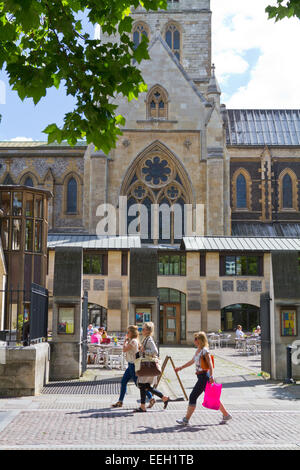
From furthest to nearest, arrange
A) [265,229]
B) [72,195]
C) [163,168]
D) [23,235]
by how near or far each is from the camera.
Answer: [72,195] < [265,229] < [163,168] < [23,235]

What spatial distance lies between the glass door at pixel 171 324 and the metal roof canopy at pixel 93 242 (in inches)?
153

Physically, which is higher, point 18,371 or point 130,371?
point 130,371

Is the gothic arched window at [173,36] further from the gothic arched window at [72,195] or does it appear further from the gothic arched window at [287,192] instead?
the gothic arched window at [72,195]

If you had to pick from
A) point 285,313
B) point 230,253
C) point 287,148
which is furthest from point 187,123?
point 285,313

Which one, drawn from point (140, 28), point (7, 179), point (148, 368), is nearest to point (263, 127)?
point (140, 28)

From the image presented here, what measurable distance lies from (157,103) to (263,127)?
34.9 ft

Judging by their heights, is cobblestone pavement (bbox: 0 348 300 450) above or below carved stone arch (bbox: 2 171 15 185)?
below

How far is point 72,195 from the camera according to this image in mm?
43594

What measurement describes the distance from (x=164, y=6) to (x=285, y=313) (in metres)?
10.1

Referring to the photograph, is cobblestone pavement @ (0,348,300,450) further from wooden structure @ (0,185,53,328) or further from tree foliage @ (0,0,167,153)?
wooden structure @ (0,185,53,328)

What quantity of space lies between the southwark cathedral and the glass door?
0.05m

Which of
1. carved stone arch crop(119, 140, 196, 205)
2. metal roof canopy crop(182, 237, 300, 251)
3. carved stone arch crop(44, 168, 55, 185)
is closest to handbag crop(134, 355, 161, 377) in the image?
metal roof canopy crop(182, 237, 300, 251)

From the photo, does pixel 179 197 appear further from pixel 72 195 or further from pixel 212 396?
pixel 212 396

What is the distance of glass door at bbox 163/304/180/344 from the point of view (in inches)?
1268
